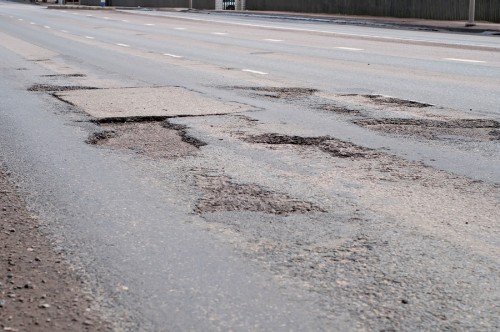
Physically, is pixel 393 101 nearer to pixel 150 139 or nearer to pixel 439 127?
pixel 439 127

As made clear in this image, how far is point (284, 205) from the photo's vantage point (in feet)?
19.4

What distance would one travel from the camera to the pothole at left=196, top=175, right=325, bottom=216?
5812 millimetres

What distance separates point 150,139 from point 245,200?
8.95 feet

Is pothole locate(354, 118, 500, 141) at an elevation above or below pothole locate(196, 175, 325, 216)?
above

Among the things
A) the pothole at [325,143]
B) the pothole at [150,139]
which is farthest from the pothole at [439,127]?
the pothole at [150,139]

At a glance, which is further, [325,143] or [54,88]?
[54,88]

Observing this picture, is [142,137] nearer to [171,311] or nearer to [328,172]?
[328,172]

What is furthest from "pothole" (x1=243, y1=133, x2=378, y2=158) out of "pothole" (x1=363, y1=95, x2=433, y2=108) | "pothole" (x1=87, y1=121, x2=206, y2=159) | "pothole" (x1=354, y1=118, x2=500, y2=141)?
"pothole" (x1=363, y1=95, x2=433, y2=108)

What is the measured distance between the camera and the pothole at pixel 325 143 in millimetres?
7789

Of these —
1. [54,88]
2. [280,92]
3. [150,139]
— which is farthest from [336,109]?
[54,88]

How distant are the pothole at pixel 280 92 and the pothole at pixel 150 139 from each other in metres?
2.99

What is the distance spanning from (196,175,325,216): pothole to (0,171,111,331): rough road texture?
1190 millimetres

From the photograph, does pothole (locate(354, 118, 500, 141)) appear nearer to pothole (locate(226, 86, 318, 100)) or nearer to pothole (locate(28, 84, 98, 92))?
pothole (locate(226, 86, 318, 100))

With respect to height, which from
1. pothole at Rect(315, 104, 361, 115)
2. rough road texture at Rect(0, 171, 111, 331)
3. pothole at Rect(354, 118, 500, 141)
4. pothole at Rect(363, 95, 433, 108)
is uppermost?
pothole at Rect(363, 95, 433, 108)
